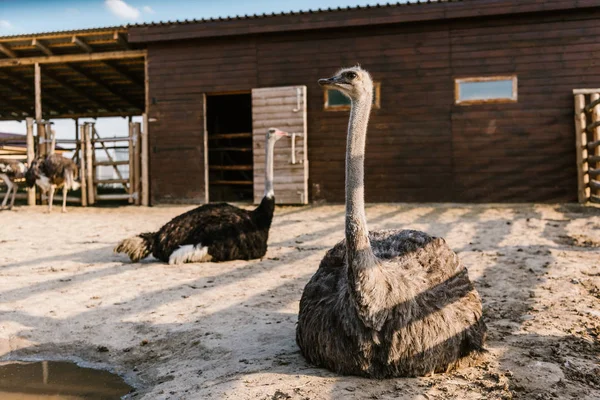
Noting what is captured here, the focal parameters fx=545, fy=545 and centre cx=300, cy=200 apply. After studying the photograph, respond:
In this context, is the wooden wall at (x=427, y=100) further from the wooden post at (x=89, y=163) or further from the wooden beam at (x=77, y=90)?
the wooden beam at (x=77, y=90)

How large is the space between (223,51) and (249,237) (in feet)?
23.3

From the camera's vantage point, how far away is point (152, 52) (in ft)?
41.8

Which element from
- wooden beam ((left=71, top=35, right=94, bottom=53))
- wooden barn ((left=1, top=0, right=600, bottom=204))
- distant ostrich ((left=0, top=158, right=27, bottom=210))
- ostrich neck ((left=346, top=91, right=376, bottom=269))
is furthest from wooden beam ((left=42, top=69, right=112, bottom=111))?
ostrich neck ((left=346, top=91, right=376, bottom=269))

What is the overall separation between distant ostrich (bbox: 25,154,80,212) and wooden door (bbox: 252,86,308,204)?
4162 mm

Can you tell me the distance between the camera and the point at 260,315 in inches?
168

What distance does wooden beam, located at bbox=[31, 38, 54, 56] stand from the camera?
1317 cm

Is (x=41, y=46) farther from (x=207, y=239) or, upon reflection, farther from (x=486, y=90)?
(x=486, y=90)

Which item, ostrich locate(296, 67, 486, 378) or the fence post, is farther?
the fence post

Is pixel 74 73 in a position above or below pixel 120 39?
below

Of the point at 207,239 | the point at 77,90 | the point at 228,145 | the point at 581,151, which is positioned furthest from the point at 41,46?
the point at 581,151

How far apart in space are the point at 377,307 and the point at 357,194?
56 centimetres

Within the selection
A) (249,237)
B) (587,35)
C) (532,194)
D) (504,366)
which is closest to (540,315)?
(504,366)

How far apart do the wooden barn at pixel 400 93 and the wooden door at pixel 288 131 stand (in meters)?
0.03

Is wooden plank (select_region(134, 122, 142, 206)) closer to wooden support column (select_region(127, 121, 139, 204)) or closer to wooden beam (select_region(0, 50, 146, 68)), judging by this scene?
wooden support column (select_region(127, 121, 139, 204))
